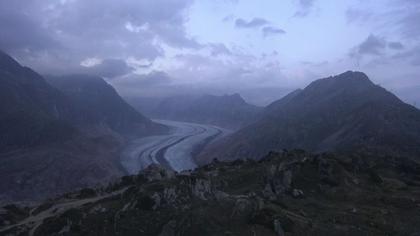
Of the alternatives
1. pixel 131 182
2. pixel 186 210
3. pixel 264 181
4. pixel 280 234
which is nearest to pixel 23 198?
pixel 131 182

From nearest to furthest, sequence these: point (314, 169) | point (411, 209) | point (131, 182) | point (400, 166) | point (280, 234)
Answer: point (280, 234)
point (411, 209)
point (314, 169)
point (131, 182)
point (400, 166)

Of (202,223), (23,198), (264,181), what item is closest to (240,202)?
(202,223)

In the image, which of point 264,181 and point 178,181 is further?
point 264,181

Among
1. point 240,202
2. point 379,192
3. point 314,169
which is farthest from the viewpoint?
point 314,169

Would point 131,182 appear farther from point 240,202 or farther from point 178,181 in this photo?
point 240,202

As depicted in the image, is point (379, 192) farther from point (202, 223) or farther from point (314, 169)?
point (202, 223)

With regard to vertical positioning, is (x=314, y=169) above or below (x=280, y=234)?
above

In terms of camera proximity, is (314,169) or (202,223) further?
(314,169)
